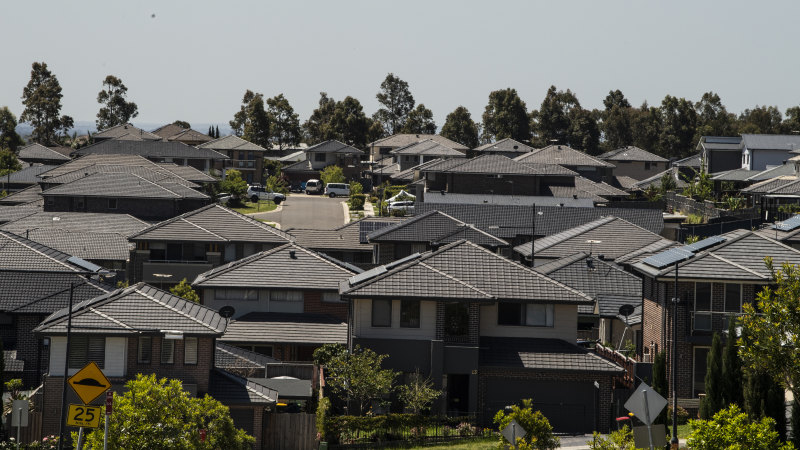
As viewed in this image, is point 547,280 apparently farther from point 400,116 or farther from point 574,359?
point 400,116

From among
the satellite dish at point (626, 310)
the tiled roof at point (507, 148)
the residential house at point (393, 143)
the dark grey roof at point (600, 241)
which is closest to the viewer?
the satellite dish at point (626, 310)

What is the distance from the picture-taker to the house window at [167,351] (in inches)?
1465

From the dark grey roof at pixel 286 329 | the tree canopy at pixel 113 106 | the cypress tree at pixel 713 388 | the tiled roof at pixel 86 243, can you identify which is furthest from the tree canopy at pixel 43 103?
the cypress tree at pixel 713 388

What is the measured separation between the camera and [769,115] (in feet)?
569

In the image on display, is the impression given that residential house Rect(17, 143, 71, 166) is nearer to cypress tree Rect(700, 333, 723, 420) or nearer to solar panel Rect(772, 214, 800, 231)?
solar panel Rect(772, 214, 800, 231)

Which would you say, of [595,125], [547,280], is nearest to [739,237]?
[547,280]

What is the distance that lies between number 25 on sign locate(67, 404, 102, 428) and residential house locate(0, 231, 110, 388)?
17.6 metres

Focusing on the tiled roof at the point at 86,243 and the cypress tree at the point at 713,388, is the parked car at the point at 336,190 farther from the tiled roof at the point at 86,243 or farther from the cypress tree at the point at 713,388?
the cypress tree at the point at 713,388

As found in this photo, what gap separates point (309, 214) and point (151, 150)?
92.6ft

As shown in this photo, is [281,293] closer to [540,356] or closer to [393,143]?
[540,356]

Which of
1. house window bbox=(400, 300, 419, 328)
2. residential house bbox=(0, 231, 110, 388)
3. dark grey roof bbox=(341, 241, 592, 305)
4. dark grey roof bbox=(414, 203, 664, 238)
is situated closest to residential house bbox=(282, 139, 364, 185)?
dark grey roof bbox=(414, 203, 664, 238)

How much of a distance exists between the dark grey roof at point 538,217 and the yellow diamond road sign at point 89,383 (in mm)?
50460

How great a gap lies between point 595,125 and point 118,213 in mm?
95467

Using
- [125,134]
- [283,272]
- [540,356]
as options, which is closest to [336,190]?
[125,134]
